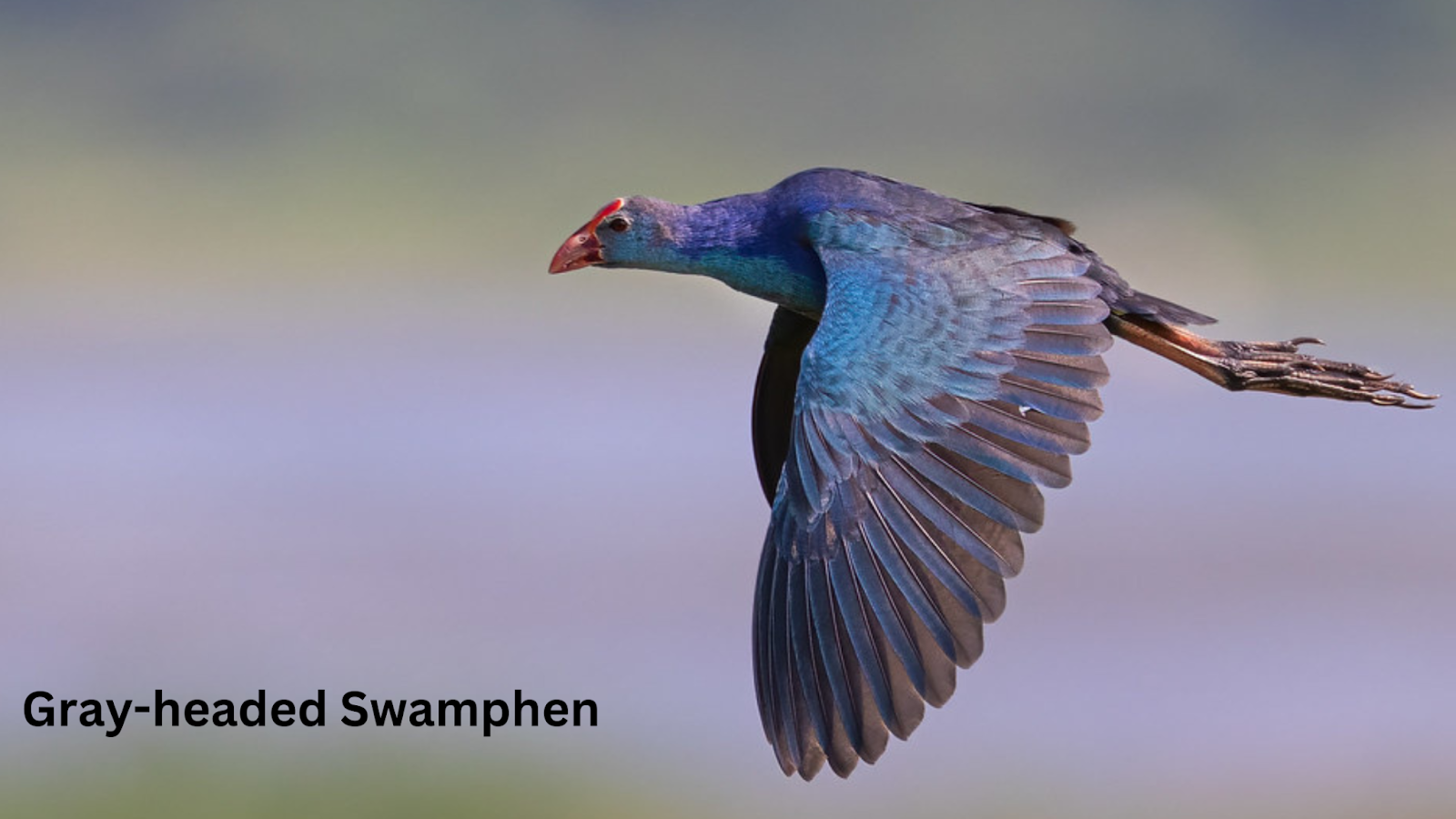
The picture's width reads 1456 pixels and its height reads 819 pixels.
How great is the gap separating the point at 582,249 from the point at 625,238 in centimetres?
17

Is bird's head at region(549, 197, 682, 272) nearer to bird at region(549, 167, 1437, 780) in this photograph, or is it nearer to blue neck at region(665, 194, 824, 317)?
blue neck at region(665, 194, 824, 317)

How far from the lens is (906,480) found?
561cm

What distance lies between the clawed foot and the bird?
12.0 inches

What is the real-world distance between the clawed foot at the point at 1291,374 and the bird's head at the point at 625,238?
5.55 feet

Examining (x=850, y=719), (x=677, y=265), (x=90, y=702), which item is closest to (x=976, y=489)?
(x=850, y=719)

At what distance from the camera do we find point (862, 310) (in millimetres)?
5992

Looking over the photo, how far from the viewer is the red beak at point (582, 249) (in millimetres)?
7219

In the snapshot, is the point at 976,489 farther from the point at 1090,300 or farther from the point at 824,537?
the point at 1090,300

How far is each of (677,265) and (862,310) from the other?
1.25 meters

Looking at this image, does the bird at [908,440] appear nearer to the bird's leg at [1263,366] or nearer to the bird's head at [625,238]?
the bird's leg at [1263,366]

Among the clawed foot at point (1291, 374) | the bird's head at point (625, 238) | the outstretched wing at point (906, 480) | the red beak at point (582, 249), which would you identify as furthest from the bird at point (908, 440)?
the red beak at point (582, 249)

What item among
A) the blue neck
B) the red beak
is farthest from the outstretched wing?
the red beak

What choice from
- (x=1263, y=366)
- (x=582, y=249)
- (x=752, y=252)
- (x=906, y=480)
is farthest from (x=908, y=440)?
(x=582, y=249)

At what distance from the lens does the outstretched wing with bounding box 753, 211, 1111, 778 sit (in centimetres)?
541
